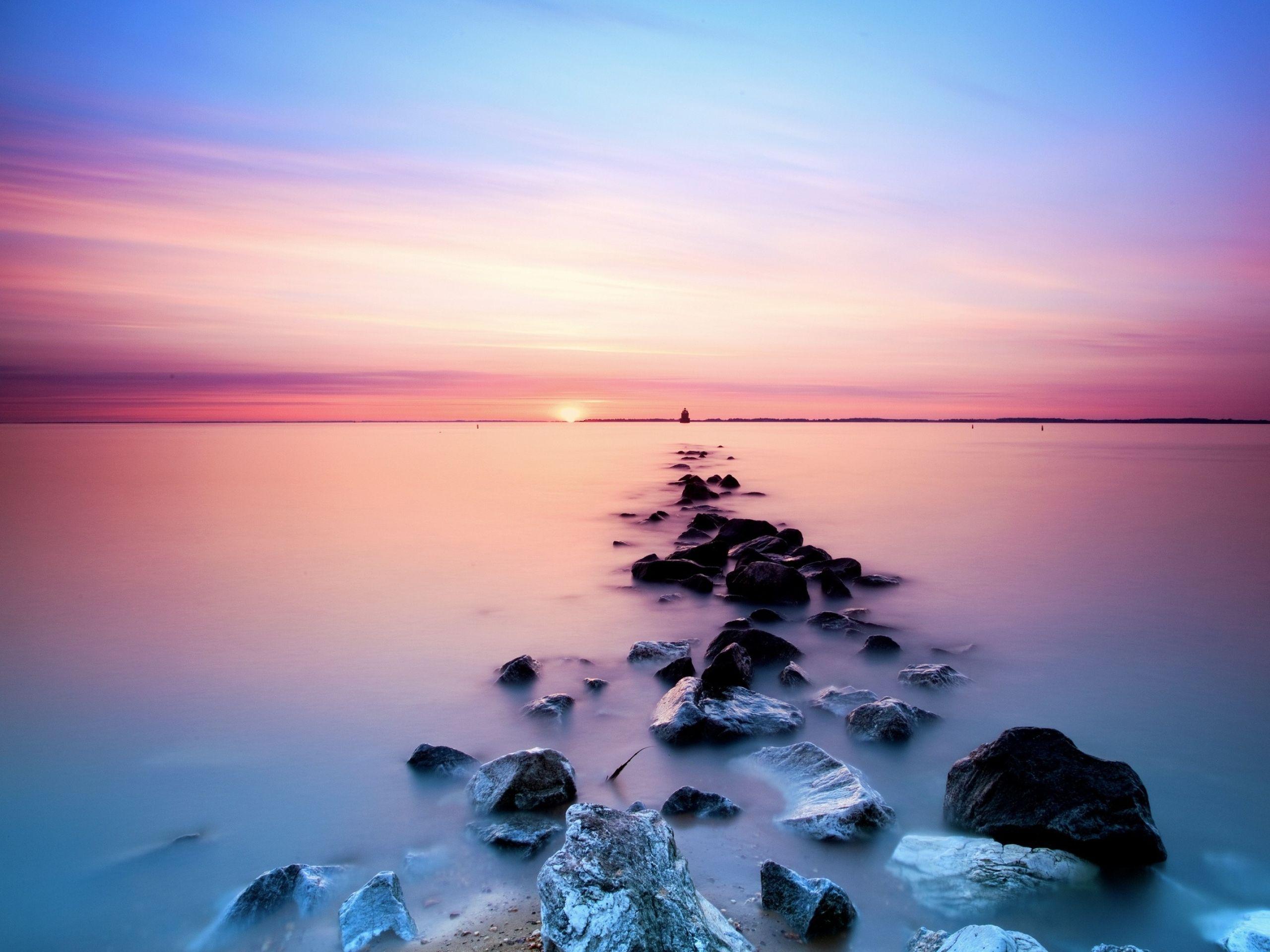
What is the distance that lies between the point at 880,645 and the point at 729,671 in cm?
211

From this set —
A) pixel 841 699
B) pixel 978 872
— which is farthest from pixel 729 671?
pixel 978 872

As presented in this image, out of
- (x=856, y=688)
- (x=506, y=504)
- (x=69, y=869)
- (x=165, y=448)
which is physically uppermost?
(x=856, y=688)

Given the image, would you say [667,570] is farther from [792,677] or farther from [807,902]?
[807,902]

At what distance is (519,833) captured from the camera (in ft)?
13.1

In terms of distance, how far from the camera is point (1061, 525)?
56.5 feet

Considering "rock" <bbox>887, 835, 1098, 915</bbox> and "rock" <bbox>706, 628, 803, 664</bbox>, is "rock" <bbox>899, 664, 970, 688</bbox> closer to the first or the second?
"rock" <bbox>706, 628, 803, 664</bbox>

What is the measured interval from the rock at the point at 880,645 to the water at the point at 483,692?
213 millimetres

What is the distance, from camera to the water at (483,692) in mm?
3715

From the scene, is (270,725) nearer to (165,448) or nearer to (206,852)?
(206,852)

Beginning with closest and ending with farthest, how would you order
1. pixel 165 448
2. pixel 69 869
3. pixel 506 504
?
pixel 69 869 < pixel 506 504 < pixel 165 448

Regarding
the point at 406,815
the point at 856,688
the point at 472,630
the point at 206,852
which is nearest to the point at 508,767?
the point at 406,815

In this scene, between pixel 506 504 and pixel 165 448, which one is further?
pixel 165 448

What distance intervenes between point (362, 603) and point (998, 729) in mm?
7687

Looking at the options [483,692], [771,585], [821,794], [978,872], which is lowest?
[483,692]
